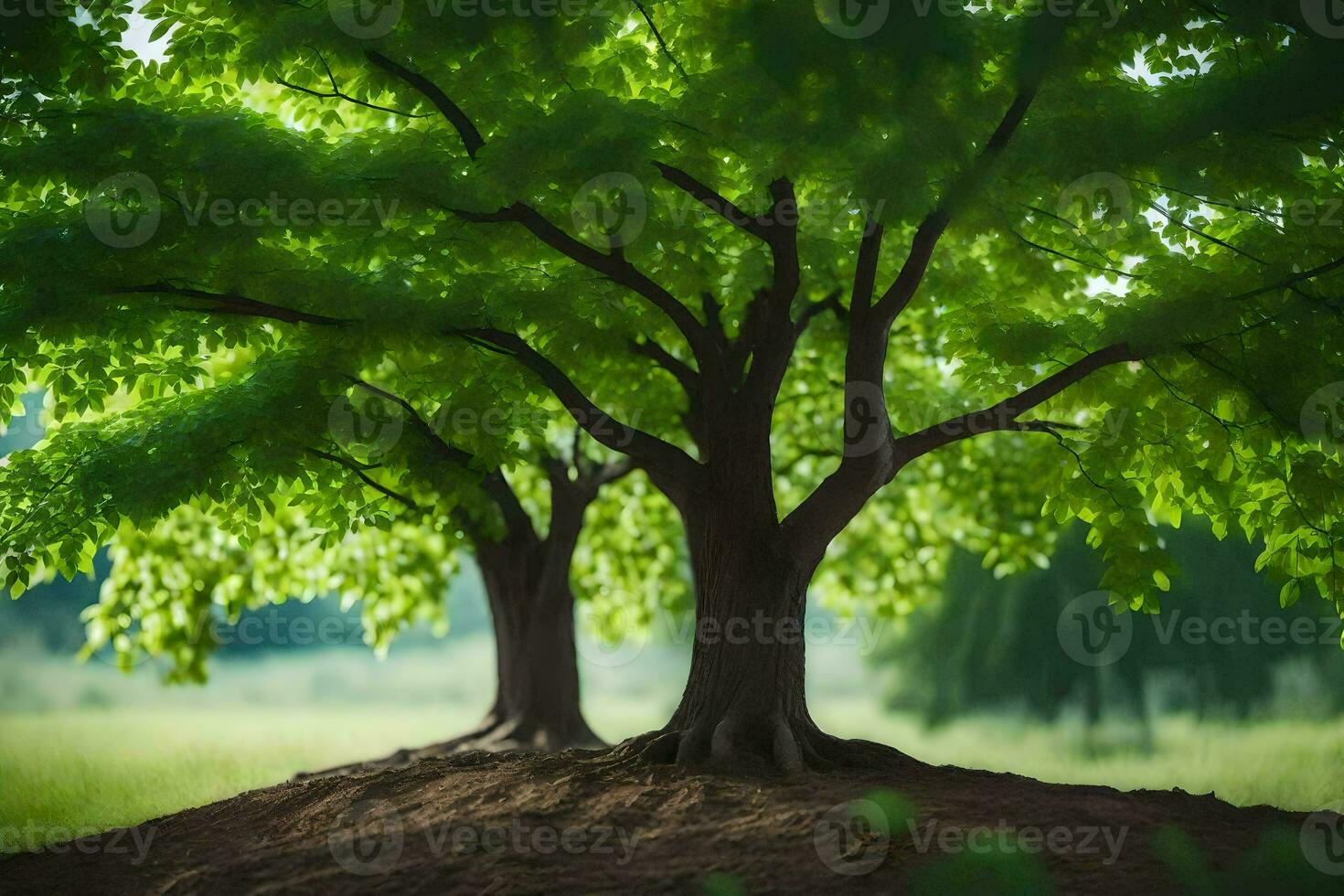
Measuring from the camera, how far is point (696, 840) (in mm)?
6543

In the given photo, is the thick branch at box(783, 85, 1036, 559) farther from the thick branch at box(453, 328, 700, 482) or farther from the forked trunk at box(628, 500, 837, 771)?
the thick branch at box(453, 328, 700, 482)

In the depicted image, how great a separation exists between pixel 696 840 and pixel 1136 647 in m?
11.9

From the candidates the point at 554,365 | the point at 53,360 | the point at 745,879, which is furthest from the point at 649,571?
the point at 745,879

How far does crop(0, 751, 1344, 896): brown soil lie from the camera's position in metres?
6.16

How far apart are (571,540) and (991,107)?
290 inches

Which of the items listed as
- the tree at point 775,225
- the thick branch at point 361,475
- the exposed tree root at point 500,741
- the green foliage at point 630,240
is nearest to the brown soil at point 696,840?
the tree at point 775,225

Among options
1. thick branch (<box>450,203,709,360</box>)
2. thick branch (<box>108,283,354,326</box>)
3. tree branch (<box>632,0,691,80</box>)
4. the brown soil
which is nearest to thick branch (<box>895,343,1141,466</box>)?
thick branch (<box>450,203,709,360</box>)

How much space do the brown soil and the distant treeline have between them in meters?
8.49

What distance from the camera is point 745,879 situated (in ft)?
20.0

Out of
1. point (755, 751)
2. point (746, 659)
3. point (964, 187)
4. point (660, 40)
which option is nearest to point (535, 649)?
point (746, 659)

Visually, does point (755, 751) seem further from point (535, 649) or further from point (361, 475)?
point (535, 649)

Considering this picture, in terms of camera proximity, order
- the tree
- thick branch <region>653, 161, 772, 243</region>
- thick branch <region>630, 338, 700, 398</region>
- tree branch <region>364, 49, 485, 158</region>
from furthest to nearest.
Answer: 1. thick branch <region>630, 338, 700, 398</region>
2. thick branch <region>653, 161, 772, 243</region>
3. tree branch <region>364, 49, 485, 158</region>
4. the tree

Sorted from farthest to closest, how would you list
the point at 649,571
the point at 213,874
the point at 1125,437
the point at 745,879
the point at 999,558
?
the point at 649,571, the point at 999,558, the point at 1125,437, the point at 213,874, the point at 745,879

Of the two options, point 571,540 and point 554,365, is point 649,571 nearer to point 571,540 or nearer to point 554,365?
point 571,540
